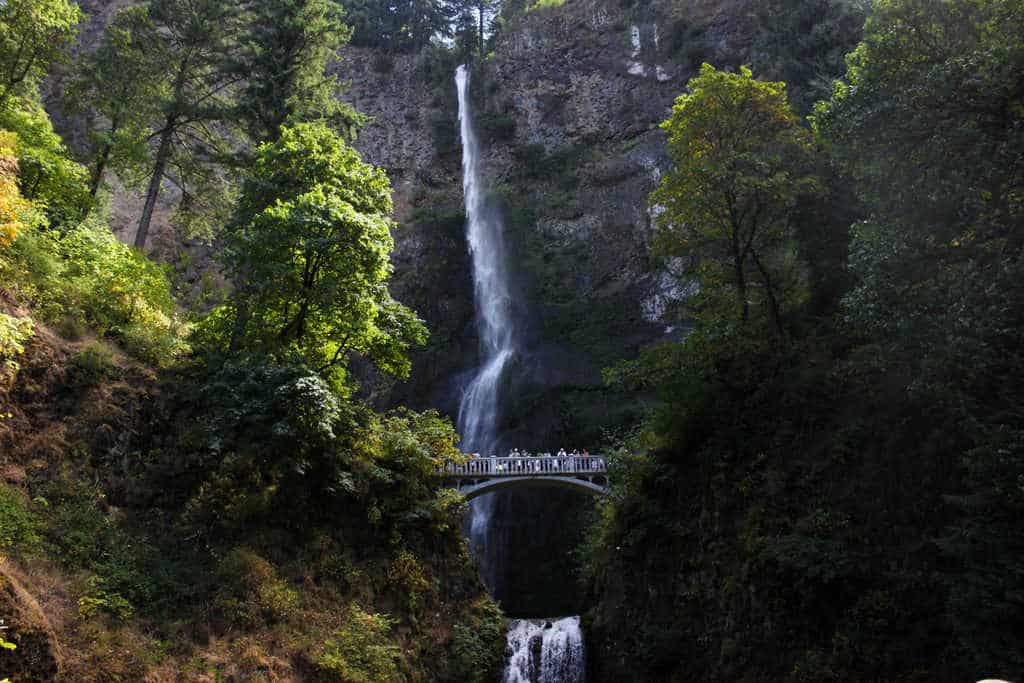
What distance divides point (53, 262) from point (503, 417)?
22.3m

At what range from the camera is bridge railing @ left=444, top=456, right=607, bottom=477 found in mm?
26031

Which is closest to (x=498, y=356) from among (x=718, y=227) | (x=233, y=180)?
(x=233, y=180)

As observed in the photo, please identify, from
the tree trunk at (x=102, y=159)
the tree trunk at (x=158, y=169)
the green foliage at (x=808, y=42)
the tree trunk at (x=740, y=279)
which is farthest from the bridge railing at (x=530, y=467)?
the tree trunk at (x=102, y=159)

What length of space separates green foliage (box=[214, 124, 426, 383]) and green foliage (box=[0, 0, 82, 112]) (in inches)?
295

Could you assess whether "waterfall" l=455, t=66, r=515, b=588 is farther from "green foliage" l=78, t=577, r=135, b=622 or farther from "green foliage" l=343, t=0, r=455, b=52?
"green foliage" l=78, t=577, r=135, b=622

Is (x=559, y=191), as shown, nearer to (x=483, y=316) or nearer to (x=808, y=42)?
(x=483, y=316)

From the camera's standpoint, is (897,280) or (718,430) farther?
(718,430)

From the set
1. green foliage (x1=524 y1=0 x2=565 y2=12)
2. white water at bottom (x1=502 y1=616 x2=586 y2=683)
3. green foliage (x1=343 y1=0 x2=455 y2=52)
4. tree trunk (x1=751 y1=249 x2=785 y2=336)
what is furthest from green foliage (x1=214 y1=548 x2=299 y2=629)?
green foliage (x1=343 y1=0 x2=455 y2=52)

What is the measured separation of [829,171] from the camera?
57.0ft

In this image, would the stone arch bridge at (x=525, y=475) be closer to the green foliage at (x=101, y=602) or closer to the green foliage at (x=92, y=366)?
the green foliage at (x=92, y=366)

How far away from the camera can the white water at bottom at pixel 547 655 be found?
1902cm

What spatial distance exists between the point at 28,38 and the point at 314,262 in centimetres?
1132

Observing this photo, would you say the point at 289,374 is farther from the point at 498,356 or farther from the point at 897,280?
the point at 498,356

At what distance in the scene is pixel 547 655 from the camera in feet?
64.1
